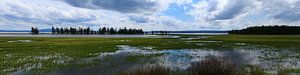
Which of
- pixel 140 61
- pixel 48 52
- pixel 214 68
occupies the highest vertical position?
pixel 214 68

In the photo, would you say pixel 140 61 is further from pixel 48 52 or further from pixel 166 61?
pixel 48 52

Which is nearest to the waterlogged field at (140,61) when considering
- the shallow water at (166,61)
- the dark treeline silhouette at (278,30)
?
the shallow water at (166,61)

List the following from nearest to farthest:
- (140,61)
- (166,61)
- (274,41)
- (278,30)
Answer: (166,61)
(140,61)
(274,41)
(278,30)

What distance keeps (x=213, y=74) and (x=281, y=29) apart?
152m

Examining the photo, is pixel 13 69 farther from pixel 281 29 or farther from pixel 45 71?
pixel 281 29

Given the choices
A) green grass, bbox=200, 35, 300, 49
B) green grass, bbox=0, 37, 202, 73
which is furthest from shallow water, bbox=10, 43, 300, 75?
green grass, bbox=200, 35, 300, 49

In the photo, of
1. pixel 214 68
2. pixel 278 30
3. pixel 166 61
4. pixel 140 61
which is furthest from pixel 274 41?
pixel 278 30

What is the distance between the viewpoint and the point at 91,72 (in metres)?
17.3

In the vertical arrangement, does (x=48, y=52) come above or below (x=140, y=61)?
above

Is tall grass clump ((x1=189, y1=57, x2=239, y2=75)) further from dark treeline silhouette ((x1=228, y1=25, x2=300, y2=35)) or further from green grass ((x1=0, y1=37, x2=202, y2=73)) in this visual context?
dark treeline silhouette ((x1=228, y1=25, x2=300, y2=35))

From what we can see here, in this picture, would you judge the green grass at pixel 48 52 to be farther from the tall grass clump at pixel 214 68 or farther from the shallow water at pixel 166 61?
the tall grass clump at pixel 214 68

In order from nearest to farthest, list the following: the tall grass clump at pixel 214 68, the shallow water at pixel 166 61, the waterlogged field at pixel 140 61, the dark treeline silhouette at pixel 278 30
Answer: the tall grass clump at pixel 214 68
the waterlogged field at pixel 140 61
the shallow water at pixel 166 61
the dark treeline silhouette at pixel 278 30

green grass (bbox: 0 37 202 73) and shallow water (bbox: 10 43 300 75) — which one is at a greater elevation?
green grass (bbox: 0 37 202 73)

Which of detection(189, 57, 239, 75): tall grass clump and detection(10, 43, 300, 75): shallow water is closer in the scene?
detection(189, 57, 239, 75): tall grass clump
